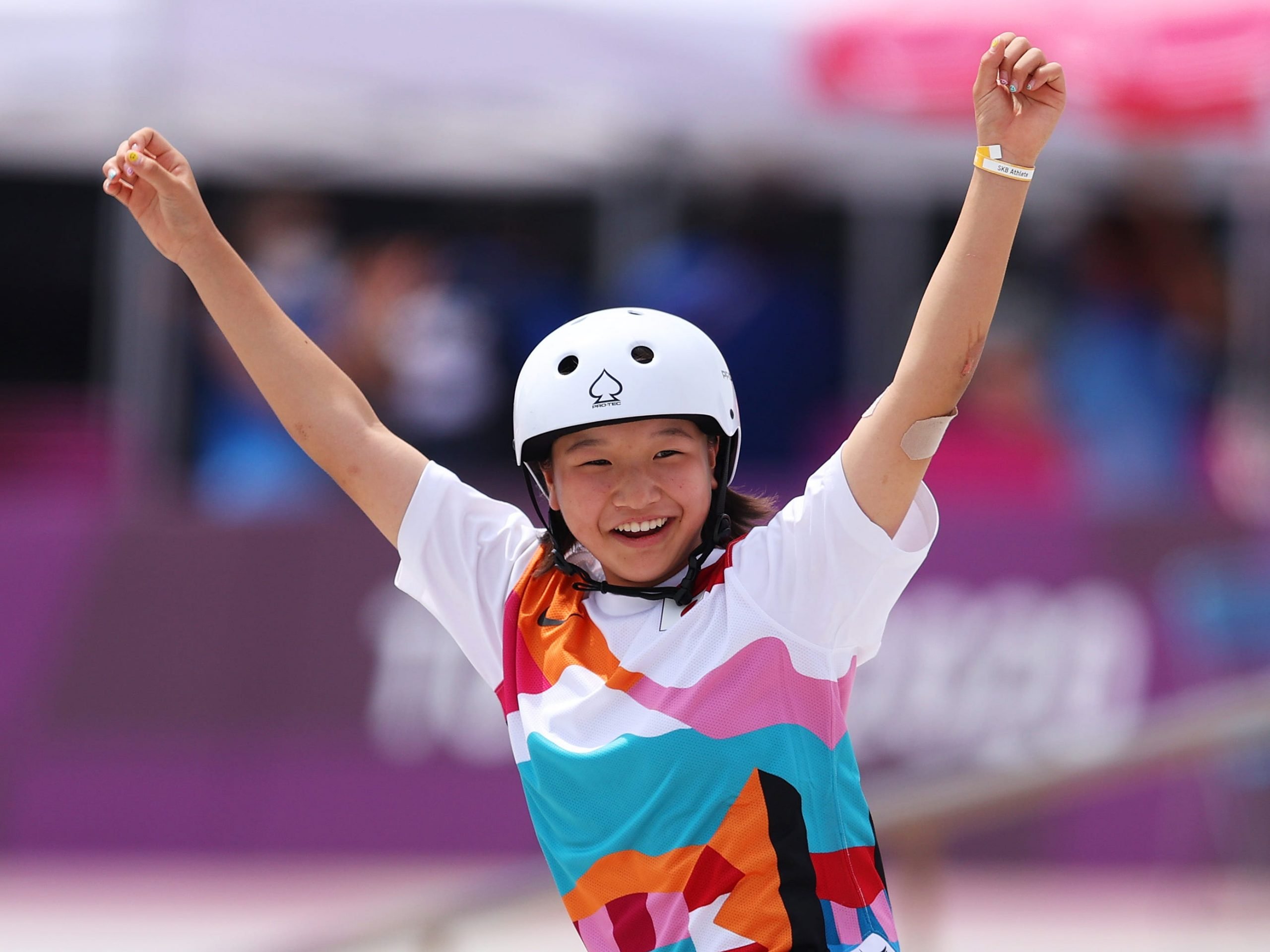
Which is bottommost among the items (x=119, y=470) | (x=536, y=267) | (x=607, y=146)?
(x=119, y=470)

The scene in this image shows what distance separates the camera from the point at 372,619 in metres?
8.98

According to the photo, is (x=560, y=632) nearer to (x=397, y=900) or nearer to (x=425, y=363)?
(x=397, y=900)

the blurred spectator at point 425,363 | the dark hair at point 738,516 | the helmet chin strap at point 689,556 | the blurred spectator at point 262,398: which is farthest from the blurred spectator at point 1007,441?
the helmet chin strap at point 689,556

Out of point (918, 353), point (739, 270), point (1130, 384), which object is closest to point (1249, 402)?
point (1130, 384)

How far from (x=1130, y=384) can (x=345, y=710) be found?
15.0 ft

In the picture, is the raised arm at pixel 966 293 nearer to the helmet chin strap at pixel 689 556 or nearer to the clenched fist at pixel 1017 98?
the clenched fist at pixel 1017 98

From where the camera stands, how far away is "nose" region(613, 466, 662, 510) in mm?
3225

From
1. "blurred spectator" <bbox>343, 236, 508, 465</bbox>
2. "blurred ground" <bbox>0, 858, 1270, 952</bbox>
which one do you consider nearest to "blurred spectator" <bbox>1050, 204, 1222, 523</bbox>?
"blurred ground" <bbox>0, 858, 1270, 952</bbox>

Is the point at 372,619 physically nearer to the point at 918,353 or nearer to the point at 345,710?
the point at 345,710

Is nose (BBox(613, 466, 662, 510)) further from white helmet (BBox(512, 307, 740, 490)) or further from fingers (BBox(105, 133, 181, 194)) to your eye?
fingers (BBox(105, 133, 181, 194))

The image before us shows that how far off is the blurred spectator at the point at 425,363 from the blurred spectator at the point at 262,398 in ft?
0.65

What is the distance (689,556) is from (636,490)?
18 cm

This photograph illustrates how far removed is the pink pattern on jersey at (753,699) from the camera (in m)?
3.04

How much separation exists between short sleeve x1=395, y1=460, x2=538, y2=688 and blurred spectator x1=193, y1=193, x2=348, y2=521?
235 inches
